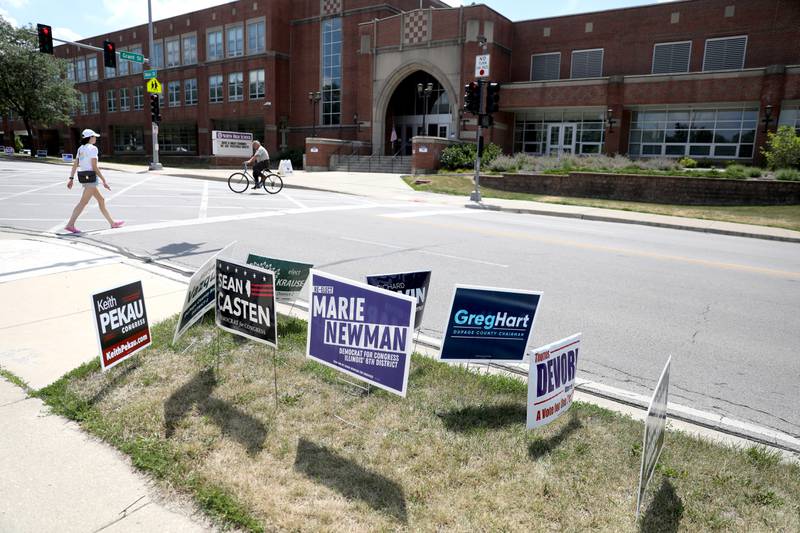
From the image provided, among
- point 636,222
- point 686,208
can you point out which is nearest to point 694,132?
point 686,208

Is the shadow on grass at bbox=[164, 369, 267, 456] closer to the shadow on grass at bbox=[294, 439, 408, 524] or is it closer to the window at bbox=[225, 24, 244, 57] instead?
the shadow on grass at bbox=[294, 439, 408, 524]

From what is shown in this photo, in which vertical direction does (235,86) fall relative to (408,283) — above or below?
above

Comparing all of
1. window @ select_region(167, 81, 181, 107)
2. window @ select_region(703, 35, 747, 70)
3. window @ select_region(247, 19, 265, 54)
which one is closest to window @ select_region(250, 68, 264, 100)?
window @ select_region(247, 19, 265, 54)

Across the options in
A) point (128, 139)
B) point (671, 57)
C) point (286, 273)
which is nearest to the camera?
point (286, 273)

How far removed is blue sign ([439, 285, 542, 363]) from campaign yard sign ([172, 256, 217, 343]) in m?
2.02

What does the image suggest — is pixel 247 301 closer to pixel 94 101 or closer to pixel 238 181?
pixel 238 181

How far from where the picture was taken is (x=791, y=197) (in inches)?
832

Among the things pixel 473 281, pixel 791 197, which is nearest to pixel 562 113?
pixel 791 197

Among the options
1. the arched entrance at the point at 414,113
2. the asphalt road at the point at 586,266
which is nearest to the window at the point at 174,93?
the arched entrance at the point at 414,113

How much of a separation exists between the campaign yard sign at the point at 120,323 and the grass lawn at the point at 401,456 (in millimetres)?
208

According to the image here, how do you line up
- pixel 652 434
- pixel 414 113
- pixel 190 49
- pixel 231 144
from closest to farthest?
pixel 652 434
pixel 231 144
pixel 414 113
pixel 190 49

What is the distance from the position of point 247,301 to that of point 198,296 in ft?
2.28

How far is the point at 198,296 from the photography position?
4762mm

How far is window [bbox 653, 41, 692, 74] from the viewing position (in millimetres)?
34375
